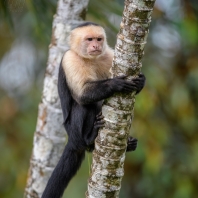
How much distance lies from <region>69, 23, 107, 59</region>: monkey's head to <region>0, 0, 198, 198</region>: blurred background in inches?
88.6

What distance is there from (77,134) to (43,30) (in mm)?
1166

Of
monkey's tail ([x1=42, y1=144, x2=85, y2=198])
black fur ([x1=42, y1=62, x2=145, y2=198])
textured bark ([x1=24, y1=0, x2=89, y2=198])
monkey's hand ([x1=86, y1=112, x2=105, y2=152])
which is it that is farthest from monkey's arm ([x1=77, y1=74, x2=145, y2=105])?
textured bark ([x1=24, y1=0, x2=89, y2=198])

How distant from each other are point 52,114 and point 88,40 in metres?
0.70

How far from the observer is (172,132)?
7.43 metres

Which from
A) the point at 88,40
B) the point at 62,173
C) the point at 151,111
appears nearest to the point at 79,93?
the point at 88,40

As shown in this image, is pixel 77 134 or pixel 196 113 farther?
pixel 196 113

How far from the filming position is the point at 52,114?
4.20 m

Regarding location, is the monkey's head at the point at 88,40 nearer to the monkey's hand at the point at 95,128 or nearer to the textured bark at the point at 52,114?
the textured bark at the point at 52,114

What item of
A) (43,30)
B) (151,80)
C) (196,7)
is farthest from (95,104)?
(196,7)

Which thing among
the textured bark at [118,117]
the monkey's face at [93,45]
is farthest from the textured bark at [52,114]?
the textured bark at [118,117]

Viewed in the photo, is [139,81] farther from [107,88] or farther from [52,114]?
[52,114]

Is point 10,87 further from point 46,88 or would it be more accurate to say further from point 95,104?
point 95,104

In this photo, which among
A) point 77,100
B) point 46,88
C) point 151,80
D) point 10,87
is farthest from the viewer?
point 10,87

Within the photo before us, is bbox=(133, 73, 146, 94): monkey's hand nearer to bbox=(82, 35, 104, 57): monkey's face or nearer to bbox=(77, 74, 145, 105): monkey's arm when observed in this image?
bbox=(77, 74, 145, 105): monkey's arm
